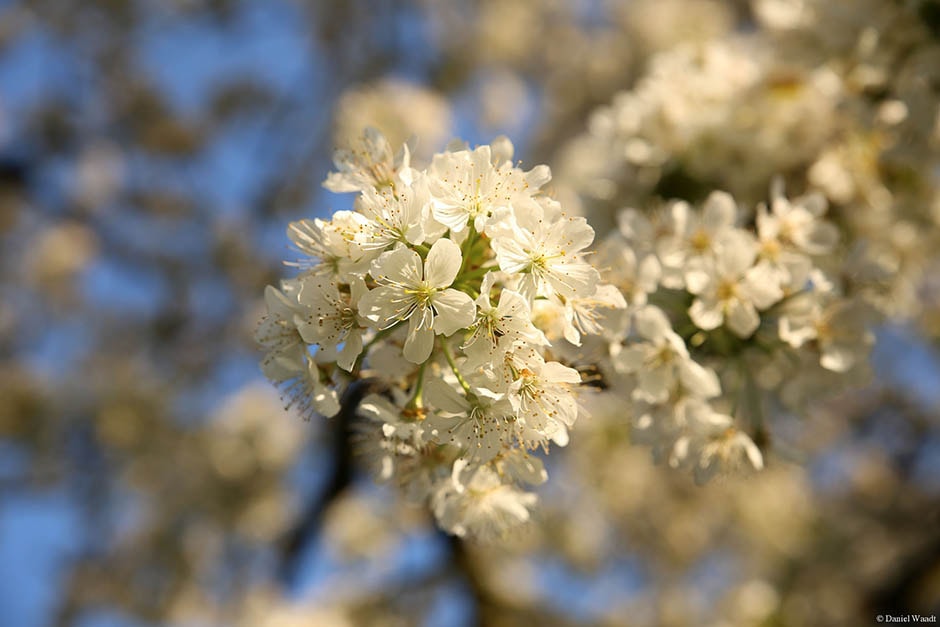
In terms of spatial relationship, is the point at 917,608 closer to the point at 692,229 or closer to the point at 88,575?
the point at 692,229

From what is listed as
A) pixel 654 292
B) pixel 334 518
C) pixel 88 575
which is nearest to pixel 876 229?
pixel 654 292

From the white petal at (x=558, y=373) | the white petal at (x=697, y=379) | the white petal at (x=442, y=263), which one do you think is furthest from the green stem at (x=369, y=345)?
the white petal at (x=697, y=379)

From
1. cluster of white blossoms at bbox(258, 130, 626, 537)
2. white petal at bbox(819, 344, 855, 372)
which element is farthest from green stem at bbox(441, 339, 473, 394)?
white petal at bbox(819, 344, 855, 372)

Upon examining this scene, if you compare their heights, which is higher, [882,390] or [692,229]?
[692,229]

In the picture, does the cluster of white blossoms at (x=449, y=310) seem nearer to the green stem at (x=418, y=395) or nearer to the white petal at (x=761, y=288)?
the green stem at (x=418, y=395)

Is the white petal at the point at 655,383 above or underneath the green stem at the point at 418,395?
underneath

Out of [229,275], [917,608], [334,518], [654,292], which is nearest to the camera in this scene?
[654,292]
